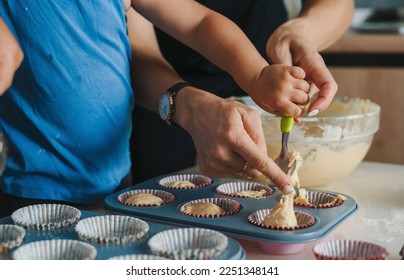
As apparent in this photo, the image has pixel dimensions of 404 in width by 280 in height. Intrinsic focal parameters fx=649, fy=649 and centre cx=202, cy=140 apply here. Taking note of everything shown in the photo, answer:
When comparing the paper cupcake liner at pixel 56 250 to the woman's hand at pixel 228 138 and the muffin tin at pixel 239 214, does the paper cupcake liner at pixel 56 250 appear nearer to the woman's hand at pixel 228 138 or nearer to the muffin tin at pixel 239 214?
the muffin tin at pixel 239 214

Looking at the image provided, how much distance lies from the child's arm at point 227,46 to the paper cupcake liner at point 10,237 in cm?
51

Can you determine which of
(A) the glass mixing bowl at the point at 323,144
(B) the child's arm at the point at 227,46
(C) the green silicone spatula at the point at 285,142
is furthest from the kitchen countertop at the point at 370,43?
(C) the green silicone spatula at the point at 285,142

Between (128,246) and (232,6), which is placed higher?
(232,6)

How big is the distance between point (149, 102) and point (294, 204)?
463mm

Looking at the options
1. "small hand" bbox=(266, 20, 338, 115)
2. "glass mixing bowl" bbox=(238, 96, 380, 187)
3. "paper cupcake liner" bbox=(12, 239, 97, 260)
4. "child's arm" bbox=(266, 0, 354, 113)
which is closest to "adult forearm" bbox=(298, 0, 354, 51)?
"child's arm" bbox=(266, 0, 354, 113)

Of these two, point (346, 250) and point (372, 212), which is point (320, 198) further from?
point (346, 250)

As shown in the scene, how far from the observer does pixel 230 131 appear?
115cm

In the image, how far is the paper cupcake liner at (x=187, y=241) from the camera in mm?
930

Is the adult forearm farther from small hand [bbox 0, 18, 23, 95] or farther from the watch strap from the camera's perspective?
small hand [bbox 0, 18, 23, 95]

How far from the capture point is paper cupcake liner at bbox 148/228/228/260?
0.93 metres

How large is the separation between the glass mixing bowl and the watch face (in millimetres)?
229

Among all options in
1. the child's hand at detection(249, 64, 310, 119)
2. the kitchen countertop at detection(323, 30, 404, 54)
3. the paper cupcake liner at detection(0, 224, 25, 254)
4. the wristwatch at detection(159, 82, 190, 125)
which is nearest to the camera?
the paper cupcake liner at detection(0, 224, 25, 254)
